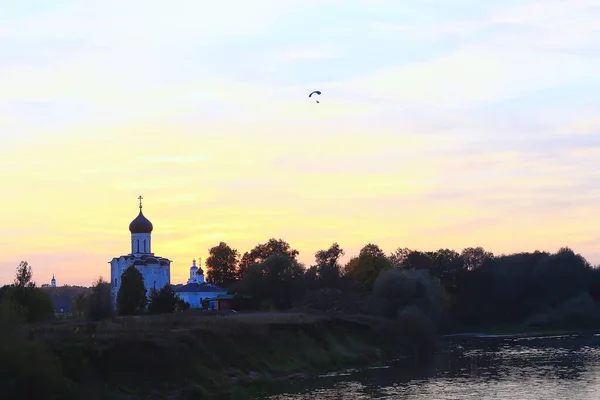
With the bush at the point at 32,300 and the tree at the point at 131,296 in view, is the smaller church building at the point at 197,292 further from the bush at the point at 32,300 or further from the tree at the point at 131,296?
the bush at the point at 32,300

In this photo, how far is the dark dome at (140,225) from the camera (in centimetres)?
12625

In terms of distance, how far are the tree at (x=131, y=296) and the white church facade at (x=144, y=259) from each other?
109 ft

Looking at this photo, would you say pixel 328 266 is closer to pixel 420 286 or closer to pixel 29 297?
pixel 420 286

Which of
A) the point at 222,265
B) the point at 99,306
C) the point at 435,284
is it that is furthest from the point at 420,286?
the point at 222,265

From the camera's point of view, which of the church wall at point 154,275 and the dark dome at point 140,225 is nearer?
the church wall at point 154,275

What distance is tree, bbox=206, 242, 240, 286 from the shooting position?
163 meters

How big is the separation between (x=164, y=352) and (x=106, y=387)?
663 centimetres

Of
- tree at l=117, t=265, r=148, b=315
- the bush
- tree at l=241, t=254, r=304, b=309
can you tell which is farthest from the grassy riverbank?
tree at l=241, t=254, r=304, b=309

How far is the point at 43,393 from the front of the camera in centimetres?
4581

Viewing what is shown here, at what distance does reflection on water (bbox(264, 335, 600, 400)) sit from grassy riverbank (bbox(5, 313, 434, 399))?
355 centimetres

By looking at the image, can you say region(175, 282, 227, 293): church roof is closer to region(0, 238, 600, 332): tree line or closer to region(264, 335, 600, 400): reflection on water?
region(0, 238, 600, 332): tree line

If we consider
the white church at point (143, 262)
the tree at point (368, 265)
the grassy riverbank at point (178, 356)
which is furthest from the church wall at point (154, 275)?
the grassy riverbank at point (178, 356)

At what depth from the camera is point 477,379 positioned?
65.4m

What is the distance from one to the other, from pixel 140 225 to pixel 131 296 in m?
37.3
